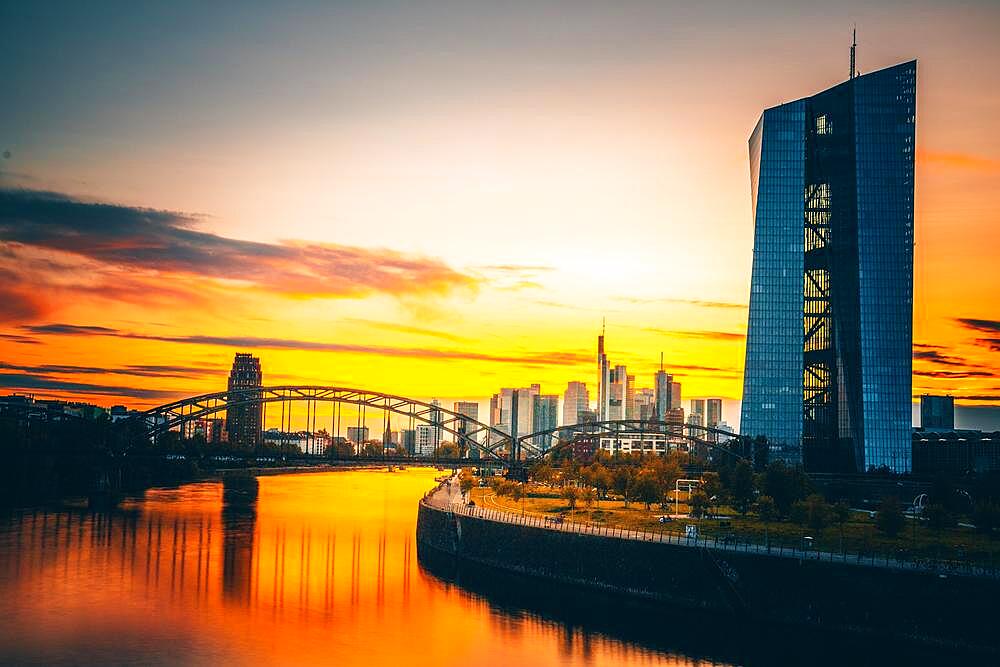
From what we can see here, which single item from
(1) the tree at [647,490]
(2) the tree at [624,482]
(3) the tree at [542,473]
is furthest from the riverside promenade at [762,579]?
(3) the tree at [542,473]

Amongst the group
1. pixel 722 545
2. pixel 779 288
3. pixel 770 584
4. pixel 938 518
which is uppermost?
pixel 779 288

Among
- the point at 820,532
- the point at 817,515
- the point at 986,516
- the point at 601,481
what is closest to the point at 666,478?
the point at 601,481

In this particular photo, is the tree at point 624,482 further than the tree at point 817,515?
Yes

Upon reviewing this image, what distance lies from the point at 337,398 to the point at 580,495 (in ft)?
173

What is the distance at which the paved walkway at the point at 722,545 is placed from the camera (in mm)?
43125

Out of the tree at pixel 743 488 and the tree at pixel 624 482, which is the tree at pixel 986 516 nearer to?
the tree at pixel 743 488

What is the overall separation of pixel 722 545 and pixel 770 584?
13.0ft

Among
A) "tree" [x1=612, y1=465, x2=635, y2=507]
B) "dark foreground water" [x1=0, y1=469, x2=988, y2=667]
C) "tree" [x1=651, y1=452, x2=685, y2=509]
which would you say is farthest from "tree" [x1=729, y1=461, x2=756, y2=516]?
"dark foreground water" [x1=0, y1=469, x2=988, y2=667]

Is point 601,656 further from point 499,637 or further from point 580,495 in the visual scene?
point 580,495

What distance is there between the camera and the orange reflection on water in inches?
1695

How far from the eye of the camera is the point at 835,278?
109 meters

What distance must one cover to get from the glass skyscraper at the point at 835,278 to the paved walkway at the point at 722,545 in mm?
49411

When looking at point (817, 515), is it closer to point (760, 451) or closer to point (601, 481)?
point (601, 481)

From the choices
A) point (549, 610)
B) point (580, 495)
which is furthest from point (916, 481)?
point (549, 610)
